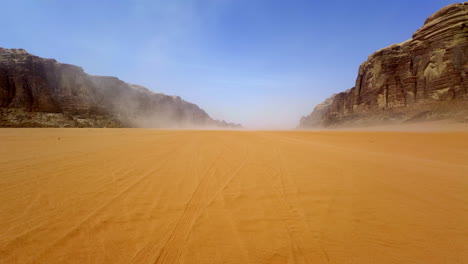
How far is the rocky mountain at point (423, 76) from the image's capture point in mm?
30109

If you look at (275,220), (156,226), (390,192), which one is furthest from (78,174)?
(390,192)

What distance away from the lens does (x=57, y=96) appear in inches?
1882

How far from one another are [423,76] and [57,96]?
290 ft

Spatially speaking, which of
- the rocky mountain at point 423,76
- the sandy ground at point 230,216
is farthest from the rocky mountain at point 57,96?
the rocky mountain at point 423,76

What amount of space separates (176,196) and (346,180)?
3.52m

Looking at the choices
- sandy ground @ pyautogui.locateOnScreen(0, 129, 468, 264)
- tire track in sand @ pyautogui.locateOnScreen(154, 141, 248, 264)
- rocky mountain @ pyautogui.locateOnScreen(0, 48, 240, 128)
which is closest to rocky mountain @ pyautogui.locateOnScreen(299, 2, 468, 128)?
sandy ground @ pyautogui.locateOnScreen(0, 129, 468, 264)

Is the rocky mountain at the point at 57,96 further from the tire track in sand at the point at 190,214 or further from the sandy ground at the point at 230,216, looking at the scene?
the tire track in sand at the point at 190,214

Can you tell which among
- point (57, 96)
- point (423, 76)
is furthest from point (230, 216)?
point (57, 96)

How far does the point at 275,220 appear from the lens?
7.52 feet

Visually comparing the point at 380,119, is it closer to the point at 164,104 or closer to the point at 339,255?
the point at 339,255

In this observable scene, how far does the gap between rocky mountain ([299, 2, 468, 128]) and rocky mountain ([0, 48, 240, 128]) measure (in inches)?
2906

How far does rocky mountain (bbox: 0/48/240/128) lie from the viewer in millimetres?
40438

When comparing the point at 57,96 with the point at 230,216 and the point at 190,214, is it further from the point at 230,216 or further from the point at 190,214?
the point at 230,216

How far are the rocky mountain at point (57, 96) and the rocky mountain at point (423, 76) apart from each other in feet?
242
